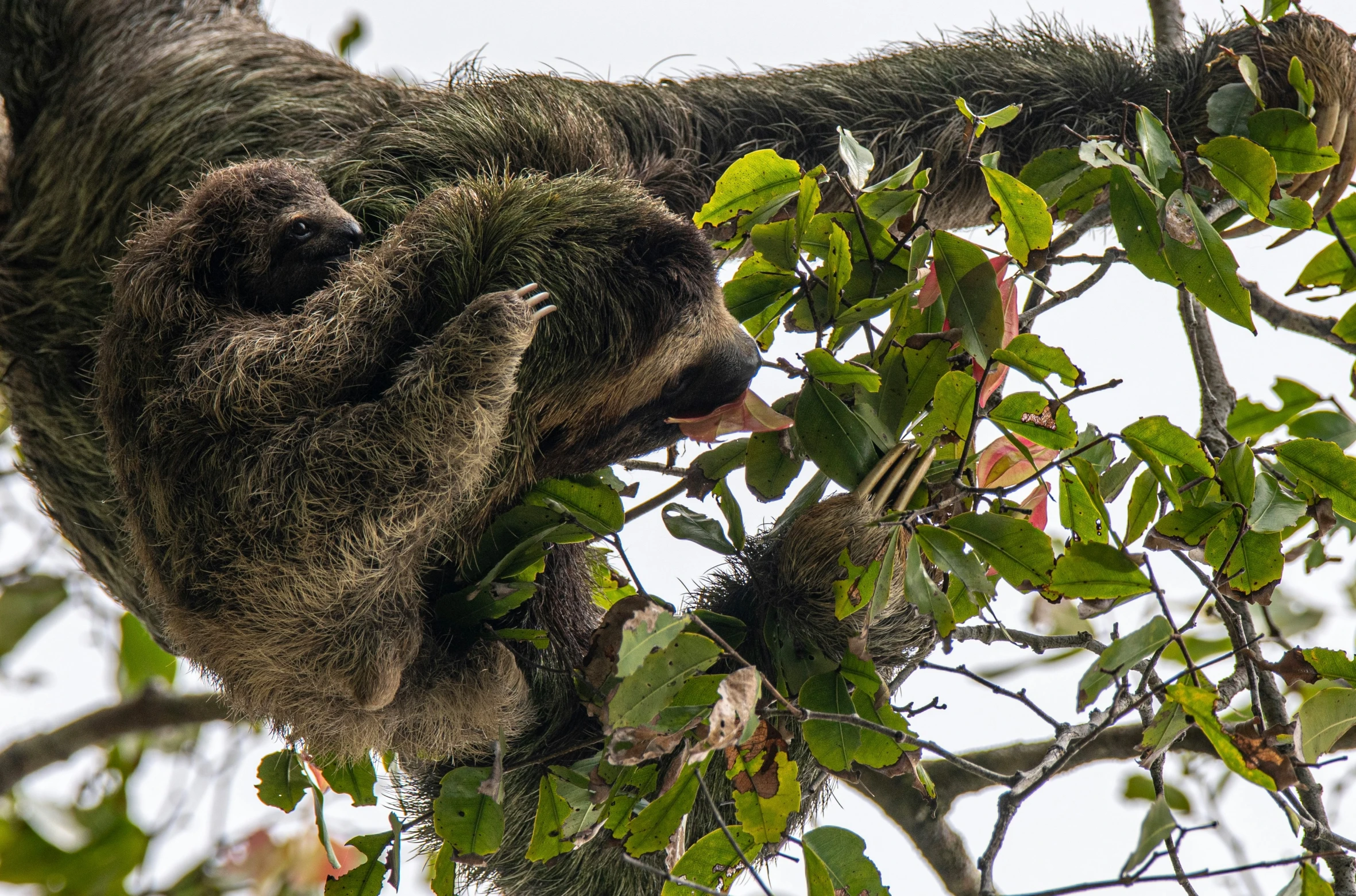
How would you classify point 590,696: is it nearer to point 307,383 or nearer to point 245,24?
point 307,383

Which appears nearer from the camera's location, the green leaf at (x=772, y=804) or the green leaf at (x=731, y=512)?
the green leaf at (x=772, y=804)

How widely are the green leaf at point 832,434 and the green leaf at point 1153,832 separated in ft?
2.37

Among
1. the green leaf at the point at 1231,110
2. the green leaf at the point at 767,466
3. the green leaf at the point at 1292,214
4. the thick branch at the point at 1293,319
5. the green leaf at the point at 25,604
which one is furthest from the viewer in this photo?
the green leaf at the point at 25,604

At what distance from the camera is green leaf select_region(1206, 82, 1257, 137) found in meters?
2.17

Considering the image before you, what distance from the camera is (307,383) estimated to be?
1747 mm

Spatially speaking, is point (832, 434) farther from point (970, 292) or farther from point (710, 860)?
point (710, 860)

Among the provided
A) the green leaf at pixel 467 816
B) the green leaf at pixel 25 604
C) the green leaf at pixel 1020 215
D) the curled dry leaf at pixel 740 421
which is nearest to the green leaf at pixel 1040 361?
the green leaf at pixel 1020 215

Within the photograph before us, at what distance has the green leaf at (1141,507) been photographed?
1794 mm

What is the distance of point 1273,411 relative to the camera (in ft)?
6.97

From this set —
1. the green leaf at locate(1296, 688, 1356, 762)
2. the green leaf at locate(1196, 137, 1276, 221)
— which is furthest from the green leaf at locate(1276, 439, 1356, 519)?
the green leaf at locate(1196, 137, 1276, 221)

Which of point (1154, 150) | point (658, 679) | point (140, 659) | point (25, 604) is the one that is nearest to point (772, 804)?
point (658, 679)

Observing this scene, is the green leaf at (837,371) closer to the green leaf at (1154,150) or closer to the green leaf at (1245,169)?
the green leaf at (1154,150)

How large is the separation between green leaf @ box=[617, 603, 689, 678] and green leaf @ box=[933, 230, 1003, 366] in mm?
602

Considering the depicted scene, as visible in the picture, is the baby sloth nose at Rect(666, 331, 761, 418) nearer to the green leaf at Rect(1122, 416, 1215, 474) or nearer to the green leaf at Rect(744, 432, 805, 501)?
the green leaf at Rect(744, 432, 805, 501)
